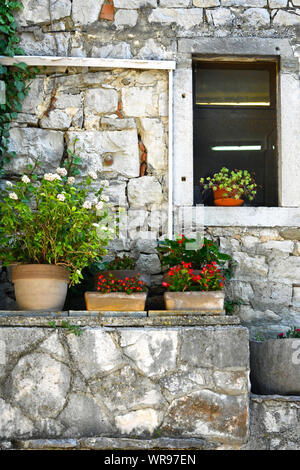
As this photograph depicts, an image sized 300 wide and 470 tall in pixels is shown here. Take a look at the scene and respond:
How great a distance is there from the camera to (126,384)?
367 centimetres

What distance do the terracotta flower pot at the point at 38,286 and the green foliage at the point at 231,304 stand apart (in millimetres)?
1427

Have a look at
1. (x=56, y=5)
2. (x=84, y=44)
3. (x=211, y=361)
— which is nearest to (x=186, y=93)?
(x=84, y=44)

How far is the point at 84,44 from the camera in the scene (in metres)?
5.07

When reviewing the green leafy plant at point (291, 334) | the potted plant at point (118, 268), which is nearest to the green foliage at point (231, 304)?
the green leafy plant at point (291, 334)

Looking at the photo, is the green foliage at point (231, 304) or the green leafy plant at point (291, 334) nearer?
the green leafy plant at point (291, 334)

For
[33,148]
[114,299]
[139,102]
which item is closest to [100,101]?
[139,102]

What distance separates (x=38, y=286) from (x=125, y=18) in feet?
8.44

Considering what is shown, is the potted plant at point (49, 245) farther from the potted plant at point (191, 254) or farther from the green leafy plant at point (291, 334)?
the green leafy plant at point (291, 334)

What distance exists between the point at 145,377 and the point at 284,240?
1879 millimetres

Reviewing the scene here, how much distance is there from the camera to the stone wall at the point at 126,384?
3.61 meters

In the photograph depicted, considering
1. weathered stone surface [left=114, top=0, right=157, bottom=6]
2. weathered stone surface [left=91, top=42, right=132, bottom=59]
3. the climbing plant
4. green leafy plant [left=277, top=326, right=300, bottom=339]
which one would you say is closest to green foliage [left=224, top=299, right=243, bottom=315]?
green leafy plant [left=277, top=326, right=300, bottom=339]

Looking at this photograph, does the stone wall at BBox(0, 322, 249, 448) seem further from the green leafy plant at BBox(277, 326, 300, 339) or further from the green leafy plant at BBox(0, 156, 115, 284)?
the green leafy plant at BBox(277, 326, 300, 339)

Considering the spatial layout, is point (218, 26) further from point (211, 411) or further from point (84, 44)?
point (211, 411)
